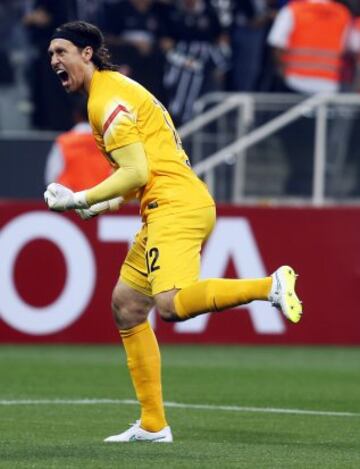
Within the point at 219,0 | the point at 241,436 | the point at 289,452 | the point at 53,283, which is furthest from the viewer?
the point at 219,0

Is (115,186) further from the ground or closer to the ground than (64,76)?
closer to the ground

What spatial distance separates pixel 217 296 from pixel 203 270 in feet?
21.5

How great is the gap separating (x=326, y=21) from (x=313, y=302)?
3363mm

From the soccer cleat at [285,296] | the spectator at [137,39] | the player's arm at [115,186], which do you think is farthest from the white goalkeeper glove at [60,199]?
the spectator at [137,39]

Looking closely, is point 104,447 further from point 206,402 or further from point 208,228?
point 206,402

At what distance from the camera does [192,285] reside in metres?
8.18

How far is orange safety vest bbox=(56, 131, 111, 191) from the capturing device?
1481 cm

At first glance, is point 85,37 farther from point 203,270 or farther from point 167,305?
point 203,270

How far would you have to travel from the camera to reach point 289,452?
803cm

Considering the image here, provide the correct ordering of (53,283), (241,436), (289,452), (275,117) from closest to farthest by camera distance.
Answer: (289,452), (241,436), (53,283), (275,117)

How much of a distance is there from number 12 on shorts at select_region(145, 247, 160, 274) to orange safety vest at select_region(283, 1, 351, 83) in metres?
8.47

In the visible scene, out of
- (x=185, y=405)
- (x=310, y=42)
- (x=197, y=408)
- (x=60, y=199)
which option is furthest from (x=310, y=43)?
(x=60, y=199)

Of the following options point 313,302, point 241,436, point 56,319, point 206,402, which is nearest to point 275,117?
point 313,302

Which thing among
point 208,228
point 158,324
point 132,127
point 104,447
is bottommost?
point 158,324
